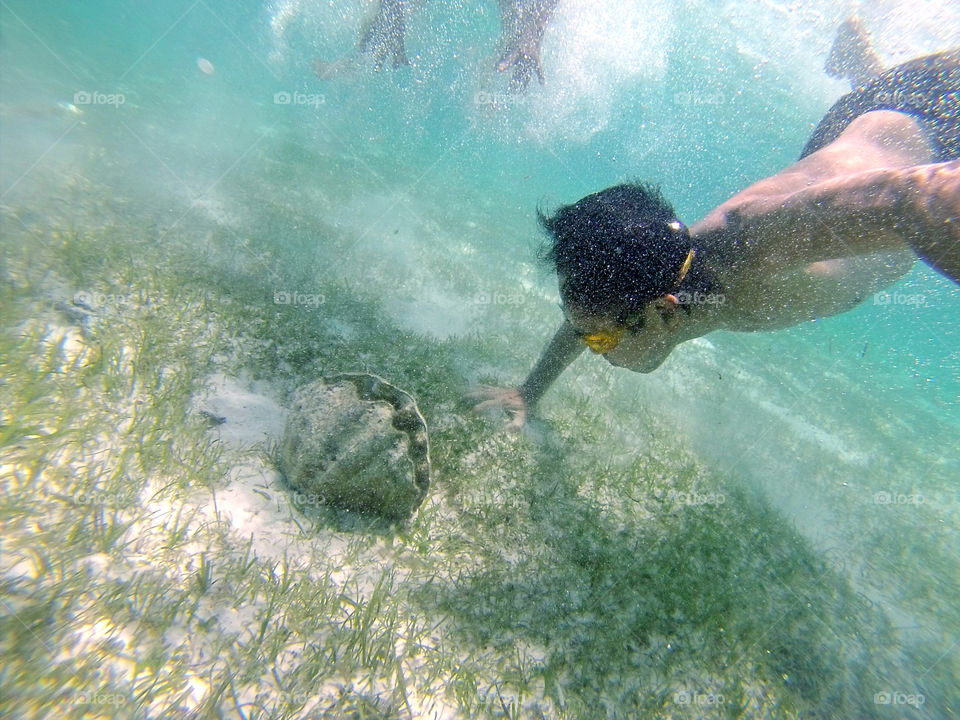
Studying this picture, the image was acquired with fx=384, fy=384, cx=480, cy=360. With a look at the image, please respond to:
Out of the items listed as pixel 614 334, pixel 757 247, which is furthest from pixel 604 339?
pixel 757 247

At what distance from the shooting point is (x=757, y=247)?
2473mm

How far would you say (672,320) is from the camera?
2.71m

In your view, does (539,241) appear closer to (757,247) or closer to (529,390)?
(529,390)

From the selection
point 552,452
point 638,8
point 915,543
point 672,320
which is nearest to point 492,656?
point 552,452

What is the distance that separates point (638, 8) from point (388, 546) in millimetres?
30780

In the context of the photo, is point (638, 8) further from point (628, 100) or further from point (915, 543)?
point (915, 543)

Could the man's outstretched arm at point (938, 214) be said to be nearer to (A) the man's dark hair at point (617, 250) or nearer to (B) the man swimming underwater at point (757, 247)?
(B) the man swimming underwater at point (757, 247)

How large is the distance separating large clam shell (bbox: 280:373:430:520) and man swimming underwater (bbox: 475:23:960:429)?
1358 millimetres

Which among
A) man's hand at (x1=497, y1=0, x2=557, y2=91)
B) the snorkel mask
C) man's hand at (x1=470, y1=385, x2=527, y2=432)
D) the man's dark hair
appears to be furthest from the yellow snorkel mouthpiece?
man's hand at (x1=497, y1=0, x2=557, y2=91)

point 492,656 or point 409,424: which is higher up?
point 409,424

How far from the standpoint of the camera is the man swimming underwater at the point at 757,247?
179 cm

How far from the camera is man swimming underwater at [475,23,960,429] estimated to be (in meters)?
1.79

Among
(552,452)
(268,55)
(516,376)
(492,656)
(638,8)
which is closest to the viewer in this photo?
→ (492,656)

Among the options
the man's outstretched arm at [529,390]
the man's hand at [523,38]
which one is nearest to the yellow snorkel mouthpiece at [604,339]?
the man's outstretched arm at [529,390]
